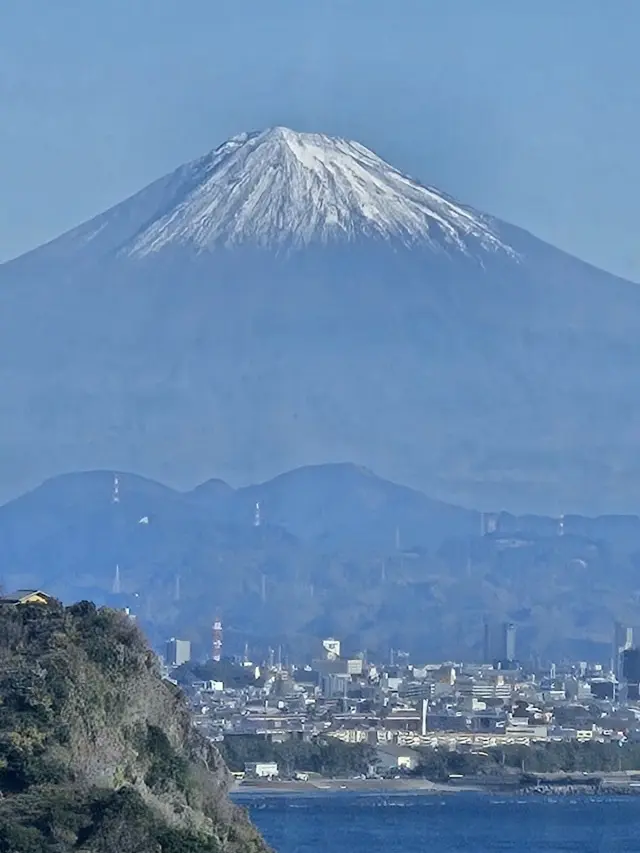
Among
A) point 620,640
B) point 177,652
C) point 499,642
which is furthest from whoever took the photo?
point 499,642

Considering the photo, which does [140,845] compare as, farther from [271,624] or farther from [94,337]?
[94,337]

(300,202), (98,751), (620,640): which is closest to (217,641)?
(620,640)

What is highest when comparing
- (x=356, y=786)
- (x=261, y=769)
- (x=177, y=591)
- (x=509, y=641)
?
(x=177, y=591)

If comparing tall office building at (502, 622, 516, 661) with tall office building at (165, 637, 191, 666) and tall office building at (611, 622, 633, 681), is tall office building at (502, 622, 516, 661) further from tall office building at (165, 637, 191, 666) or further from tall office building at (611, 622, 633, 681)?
tall office building at (165, 637, 191, 666)

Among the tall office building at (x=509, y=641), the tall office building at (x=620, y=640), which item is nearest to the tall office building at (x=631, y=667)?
the tall office building at (x=620, y=640)

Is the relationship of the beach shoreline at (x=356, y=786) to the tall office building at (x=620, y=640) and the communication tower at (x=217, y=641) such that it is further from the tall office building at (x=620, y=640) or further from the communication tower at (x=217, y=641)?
the tall office building at (x=620, y=640)

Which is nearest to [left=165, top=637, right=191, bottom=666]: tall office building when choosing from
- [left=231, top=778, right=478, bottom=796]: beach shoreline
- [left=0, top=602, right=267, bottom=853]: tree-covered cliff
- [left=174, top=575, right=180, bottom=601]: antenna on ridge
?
[left=174, top=575, right=180, bottom=601]: antenna on ridge

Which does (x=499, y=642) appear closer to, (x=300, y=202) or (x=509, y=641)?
(x=509, y=641)
